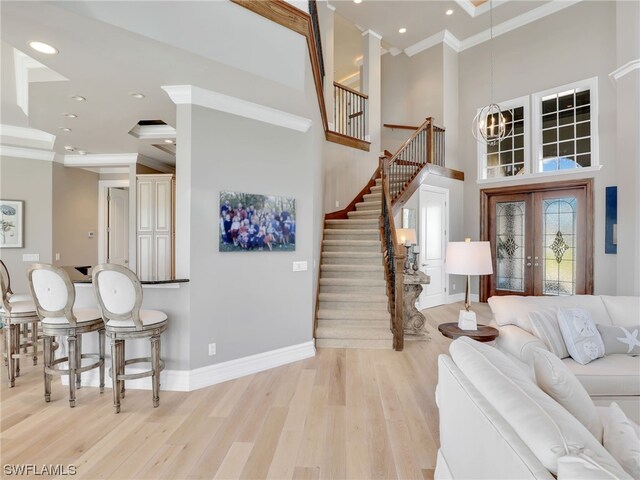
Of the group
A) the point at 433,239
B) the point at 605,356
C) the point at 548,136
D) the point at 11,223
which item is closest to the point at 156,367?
the point at 605,356

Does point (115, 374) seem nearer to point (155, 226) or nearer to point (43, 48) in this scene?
point (43, 48)

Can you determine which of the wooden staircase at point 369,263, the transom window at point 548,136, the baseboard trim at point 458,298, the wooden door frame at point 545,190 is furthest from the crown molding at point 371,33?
the baseboard trim at point 458,298

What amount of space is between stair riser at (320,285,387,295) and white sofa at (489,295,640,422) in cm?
185

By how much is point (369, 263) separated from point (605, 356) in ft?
10.1

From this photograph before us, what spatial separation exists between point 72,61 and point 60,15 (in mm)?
604

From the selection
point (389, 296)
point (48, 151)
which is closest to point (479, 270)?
point (389, 296)

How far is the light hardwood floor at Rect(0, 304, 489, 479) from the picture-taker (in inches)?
78.2

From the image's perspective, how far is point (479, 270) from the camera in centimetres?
264

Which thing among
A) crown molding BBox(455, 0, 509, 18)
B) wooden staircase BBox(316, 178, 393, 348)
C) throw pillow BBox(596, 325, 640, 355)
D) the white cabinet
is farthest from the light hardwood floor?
crown molding BBox(455, 0, 509, 18)

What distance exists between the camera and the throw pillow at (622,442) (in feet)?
3.45

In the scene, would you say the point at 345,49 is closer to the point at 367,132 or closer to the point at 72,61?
the point at 367,132

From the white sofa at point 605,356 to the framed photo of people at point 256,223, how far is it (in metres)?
2.28

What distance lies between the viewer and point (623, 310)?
281 centimetres

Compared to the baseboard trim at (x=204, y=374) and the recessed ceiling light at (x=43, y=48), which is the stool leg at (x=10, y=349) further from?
the recessed ceiling light at (x=43, y=48)
